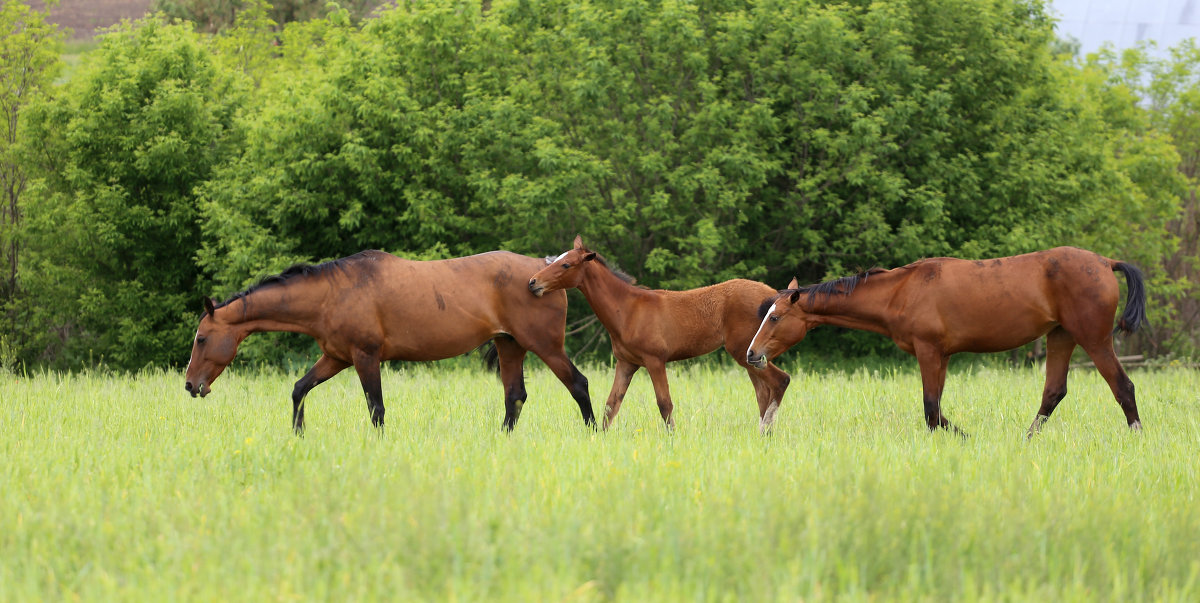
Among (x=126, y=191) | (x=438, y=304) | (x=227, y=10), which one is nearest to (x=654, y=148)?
(x=126, y=191)

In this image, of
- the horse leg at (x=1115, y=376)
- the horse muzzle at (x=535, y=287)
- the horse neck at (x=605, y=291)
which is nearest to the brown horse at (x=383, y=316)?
the horse neck at (x=605, y=291)

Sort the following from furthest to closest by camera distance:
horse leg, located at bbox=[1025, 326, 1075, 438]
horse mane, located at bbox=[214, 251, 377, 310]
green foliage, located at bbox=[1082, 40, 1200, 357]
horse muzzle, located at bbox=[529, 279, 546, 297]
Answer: green foliage, located at bbox=[1082, 40, 1200, 357] → horse leg, located at bbox=[1025, 326, 1075, 438] → horse mane, located at bbox=[214, 251, 377, 310] → horse muzzle, located at bbox=[529, 279, 546, 297]

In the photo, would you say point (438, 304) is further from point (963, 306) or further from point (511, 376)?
point (963, 306)

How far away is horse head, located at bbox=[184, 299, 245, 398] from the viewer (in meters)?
9.14

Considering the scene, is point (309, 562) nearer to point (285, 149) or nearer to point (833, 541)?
point (833, 541)

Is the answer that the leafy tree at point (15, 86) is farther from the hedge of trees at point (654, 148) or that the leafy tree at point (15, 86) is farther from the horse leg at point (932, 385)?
the horse leg at point (932, 385)

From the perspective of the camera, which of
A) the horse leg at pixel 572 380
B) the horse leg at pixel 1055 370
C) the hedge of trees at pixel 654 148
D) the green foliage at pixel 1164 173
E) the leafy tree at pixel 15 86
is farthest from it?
the green foliage at pixel 1164 173

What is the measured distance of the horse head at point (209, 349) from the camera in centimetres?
914

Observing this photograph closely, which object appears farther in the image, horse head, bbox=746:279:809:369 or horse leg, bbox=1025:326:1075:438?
horse leg, bbox=1025:326:1075:438

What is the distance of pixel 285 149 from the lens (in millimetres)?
29297

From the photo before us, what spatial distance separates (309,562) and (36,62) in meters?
40.0

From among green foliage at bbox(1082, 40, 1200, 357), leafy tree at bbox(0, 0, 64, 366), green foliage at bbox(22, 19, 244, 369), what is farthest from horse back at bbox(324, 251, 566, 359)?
leafy tree at bbox(0, 0, 64, 366)

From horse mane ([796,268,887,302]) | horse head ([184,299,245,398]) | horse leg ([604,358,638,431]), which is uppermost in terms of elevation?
horse mane ([796,268,887,302])

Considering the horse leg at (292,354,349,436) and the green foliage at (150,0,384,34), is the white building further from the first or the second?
the horse leg at (292,354,349,436)
